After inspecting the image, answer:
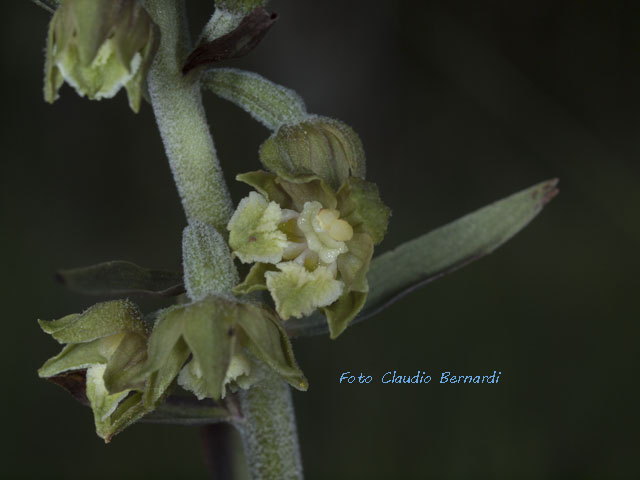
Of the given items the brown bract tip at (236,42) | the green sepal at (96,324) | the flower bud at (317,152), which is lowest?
the green sepal at (96,324)

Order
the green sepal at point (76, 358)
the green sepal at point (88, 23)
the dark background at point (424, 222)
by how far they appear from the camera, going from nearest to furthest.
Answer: the green sepal at point (88, 23)
the green sepal at point (76, 358)
the dark background at point (424, 222)

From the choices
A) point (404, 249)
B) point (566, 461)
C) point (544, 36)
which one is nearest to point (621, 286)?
point (566, 461)

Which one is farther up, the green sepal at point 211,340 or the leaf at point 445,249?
the leaf at point 445,249

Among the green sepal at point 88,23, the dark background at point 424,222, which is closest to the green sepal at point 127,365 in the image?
the green sepal at point 88,23

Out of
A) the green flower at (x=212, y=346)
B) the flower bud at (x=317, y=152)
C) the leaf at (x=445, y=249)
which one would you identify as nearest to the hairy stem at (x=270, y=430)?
the leaf at (x=445, y=249)

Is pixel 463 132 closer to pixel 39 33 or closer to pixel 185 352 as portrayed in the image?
pixel 39 33

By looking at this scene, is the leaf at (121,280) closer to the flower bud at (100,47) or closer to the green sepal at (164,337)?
the green sepal at (164,337)

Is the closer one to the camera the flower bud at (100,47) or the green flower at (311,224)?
the flower bud at (100,47)

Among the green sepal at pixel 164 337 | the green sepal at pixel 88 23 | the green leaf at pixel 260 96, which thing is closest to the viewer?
the green sepal at pixel 88 23
